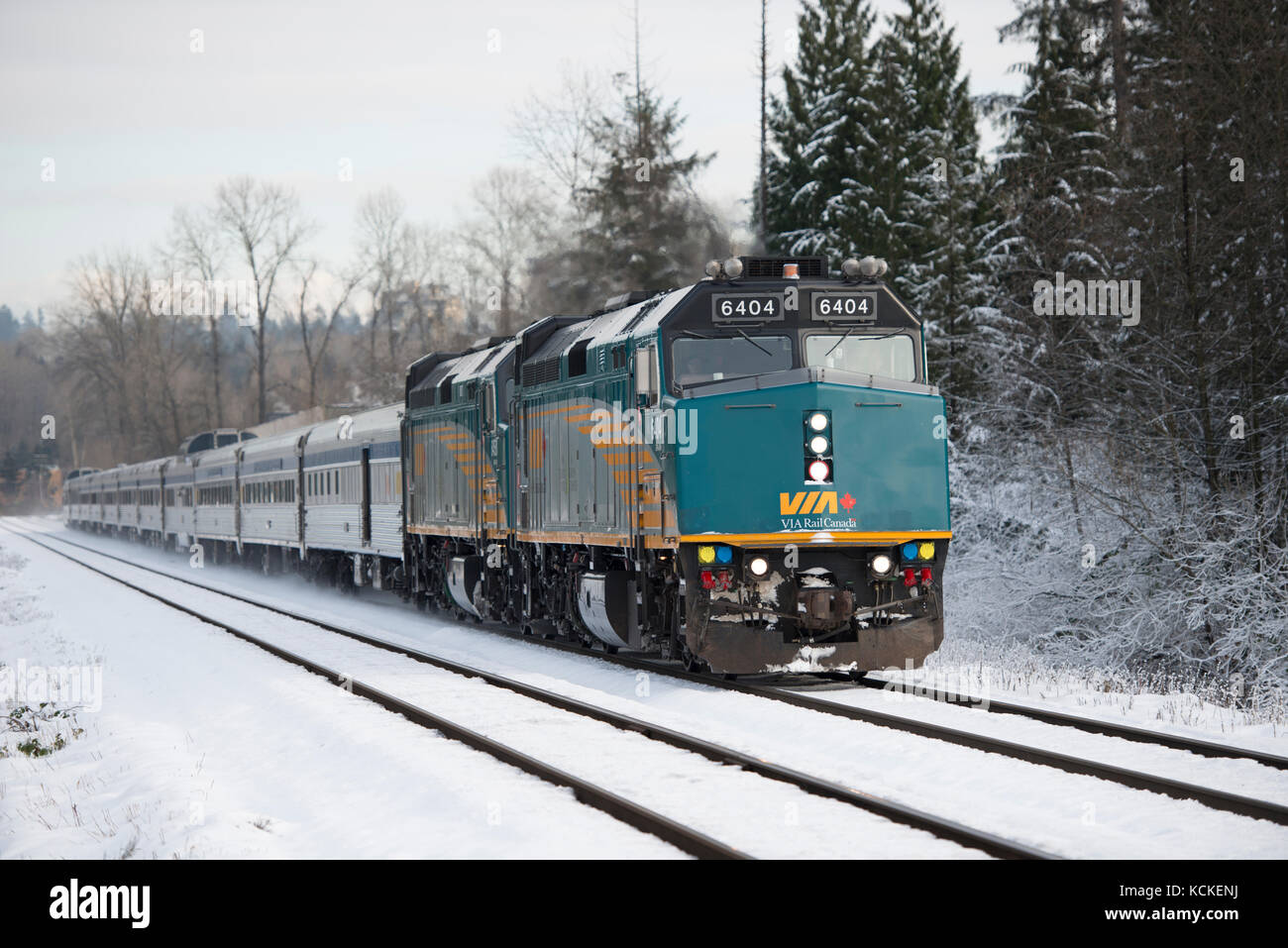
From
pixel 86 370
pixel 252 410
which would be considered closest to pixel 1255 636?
pixel 252 410

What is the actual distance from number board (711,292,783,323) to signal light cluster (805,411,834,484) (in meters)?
1.26

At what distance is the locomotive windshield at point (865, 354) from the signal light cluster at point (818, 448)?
75 centimetres

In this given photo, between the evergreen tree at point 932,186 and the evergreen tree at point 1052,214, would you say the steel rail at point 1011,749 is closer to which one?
the evergreen tree at point 1052,214

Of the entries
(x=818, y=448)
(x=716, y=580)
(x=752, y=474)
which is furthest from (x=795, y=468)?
(x=716, y=580)

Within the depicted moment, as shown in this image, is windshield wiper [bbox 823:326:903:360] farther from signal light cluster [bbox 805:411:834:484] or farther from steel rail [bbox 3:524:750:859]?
steel rail [bbox 3:524:750:859]

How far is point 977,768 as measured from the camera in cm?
884

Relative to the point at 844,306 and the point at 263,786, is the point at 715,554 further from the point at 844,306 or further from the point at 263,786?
the point at 263,786

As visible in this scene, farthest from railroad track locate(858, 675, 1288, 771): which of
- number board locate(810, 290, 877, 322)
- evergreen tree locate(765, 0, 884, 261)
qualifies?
evergreen tree locate(765, 0, 884, 261)

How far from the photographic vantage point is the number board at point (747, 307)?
43.9ft

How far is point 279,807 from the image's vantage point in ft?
28.0

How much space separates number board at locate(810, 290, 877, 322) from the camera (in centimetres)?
1343

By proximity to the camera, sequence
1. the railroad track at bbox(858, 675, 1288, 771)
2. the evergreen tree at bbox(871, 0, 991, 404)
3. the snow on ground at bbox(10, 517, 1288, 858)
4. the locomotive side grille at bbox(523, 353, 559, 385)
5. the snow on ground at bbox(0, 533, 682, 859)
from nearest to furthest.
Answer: the snow on ground at bbox(10, 517, 1288, 858) < the snow on ground at bbox(0, 533, 682, 859) < the railroad track at bbox(858, 675, 1288, 771) < the locomotive side grille at bbox(523, 353, 559, 385) < the evergreen tree at bbox(871, 0, 991, 404)

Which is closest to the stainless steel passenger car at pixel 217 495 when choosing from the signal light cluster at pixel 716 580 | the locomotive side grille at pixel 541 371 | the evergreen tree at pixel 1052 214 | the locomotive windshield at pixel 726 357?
the evergreen tree at pixel 1052 214
